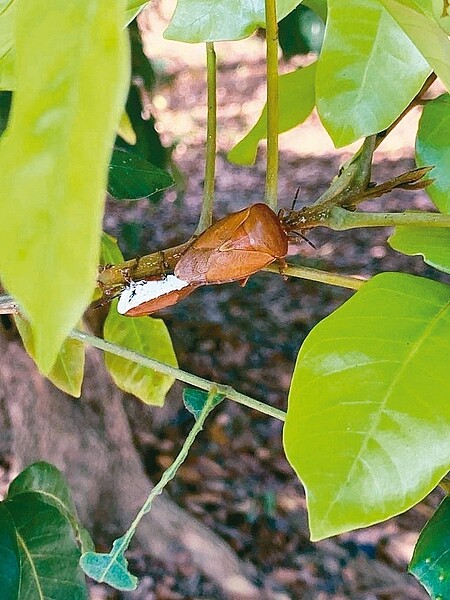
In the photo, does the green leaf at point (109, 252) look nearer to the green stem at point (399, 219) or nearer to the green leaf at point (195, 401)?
the green leaf at point (195, 401)

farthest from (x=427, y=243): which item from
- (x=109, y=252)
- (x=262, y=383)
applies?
(x=262, y=383)

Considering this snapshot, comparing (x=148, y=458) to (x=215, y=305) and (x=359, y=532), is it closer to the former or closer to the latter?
(x=359, y=532)

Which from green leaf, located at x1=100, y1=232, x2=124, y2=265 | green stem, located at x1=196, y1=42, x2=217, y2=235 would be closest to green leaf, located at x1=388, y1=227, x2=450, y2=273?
green stem, located at x1=196, y1=42, x2=217, y2=235

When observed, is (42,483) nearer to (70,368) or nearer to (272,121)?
(70,368)

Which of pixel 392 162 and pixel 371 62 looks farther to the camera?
pixel 392 162

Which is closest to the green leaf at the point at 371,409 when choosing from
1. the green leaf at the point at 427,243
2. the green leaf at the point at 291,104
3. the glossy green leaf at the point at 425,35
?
the green leaf at the point at 427,243

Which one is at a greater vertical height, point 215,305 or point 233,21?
point 233,21

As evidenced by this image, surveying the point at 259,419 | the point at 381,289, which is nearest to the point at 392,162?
the point at 259,419
